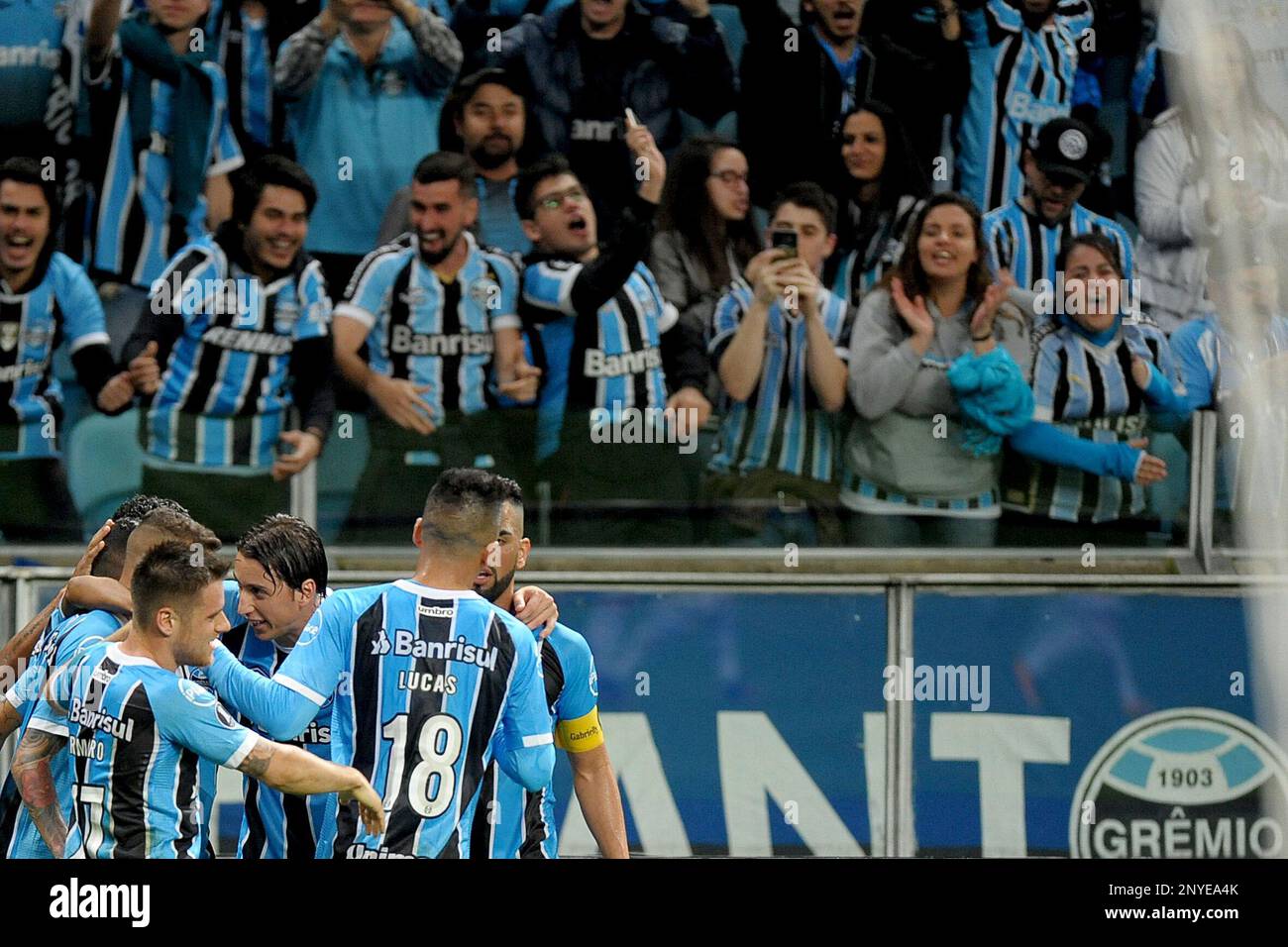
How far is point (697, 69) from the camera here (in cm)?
569

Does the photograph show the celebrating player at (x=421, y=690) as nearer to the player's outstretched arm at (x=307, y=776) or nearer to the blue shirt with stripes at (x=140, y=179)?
the player's outstretched arm at (x=307, y=776)

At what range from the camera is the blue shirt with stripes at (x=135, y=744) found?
3.74 m

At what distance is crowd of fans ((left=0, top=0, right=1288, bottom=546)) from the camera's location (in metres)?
5.58

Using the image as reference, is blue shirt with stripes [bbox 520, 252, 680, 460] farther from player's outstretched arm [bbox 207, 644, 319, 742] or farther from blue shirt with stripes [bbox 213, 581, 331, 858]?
player's outstretched arm [bbox 207, 644, 319, 742]

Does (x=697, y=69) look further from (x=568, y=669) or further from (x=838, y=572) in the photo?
(x=568, y=669)

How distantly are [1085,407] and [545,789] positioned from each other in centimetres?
245

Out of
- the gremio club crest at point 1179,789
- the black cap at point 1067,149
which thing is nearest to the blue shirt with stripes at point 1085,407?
the black cap at point 1067,149

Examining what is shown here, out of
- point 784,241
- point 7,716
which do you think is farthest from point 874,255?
point 7,716

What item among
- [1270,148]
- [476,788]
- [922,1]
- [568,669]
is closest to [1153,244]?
[1270,148]

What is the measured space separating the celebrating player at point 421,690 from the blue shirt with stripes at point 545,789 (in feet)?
0.52

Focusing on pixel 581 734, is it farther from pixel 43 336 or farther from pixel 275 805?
pixel 43 336

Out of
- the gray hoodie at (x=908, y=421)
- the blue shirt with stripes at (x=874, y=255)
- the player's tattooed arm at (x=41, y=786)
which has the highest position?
the blue shirt with stripes at (x=874, y=255)

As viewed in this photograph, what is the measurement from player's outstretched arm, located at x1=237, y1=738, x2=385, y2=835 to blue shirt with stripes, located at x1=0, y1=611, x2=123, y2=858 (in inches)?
18.2

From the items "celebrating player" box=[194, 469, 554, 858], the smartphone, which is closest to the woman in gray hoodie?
the smartphone
